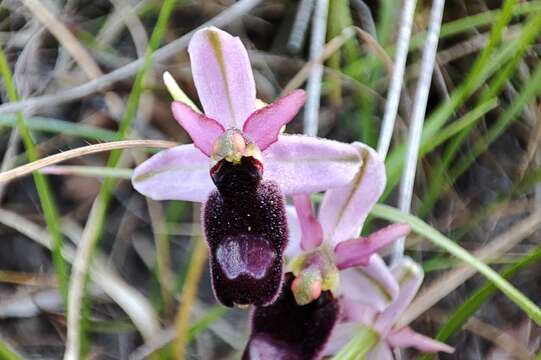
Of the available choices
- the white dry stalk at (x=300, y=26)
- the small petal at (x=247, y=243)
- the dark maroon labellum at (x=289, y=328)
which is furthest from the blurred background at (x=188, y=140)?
the small petal at (x=247, y=243)

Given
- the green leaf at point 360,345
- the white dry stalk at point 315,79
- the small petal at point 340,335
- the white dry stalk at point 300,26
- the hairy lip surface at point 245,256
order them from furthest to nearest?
1. the white dry stalk at point 300,26
2. the white dry stalk at point 315,79
3. the small petal at point 340,335
4. the green leaf at point 360,345
5. the hairy lip surface at point 245,256

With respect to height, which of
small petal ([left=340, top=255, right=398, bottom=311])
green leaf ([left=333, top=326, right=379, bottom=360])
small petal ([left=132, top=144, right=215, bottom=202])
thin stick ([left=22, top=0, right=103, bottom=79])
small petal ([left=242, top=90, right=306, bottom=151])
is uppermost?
thin stick ([left=22, top=0, right=103, bottom=79])

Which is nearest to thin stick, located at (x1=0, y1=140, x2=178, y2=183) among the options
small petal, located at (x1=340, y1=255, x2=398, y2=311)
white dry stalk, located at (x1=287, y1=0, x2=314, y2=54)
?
A: small petal, located at (x1=340, y1=255, x2=398, y2=311)

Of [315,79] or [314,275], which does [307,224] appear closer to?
[314,275]

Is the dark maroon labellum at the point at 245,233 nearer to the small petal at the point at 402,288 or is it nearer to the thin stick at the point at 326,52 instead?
the small petal at the point at 402,288

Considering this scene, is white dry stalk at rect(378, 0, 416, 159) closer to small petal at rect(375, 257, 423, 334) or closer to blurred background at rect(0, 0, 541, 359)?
blurred background at rect(0, 0, 541, 359)

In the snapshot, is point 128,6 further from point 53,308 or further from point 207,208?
point 207,208

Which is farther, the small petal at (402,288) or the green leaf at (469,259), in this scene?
the small petal at (402,288)
